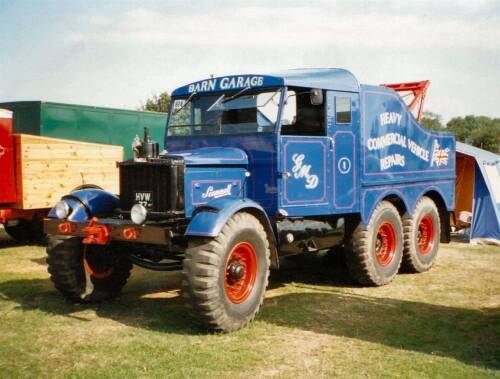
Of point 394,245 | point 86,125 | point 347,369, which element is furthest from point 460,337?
point 86,125

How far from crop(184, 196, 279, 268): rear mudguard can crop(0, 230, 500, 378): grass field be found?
3.36 ft

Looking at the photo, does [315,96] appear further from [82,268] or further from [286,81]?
[82,268]

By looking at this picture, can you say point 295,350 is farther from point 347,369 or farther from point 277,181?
point 277,181

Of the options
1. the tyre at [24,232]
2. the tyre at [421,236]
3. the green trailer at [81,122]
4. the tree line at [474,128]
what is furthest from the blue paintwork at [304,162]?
the tree line at [474,128]

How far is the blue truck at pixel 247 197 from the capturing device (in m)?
5.77

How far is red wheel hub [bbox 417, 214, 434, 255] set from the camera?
9.41 metres

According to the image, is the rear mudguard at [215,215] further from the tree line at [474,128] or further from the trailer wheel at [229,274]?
the tree line at [474,128]

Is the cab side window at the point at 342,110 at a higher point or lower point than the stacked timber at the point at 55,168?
higher

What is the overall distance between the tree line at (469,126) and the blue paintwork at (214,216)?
94.4 feet

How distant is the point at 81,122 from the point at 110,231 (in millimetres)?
8667

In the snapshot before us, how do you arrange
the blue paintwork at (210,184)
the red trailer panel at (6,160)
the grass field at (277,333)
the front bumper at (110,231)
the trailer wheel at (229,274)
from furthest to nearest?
1. the red trailer panel at (6,160)
2. the blue paintwork at (210,184)
3. the front bumper at (110,231)
4. the trailer wheel at (229,274)
5. the grass field at (277,333)

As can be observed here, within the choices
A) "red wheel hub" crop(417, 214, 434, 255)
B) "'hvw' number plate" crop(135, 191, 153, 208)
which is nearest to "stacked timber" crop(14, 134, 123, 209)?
"'hvw' number plate" crop(135, 191, 153, 208)

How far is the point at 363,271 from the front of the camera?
25.4 feet

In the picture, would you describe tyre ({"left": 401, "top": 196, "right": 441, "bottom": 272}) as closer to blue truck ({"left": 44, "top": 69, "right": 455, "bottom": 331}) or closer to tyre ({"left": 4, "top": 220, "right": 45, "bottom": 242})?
blue truck ({"left": 44, "top": 69, "right": 455, "bottom": 331})
